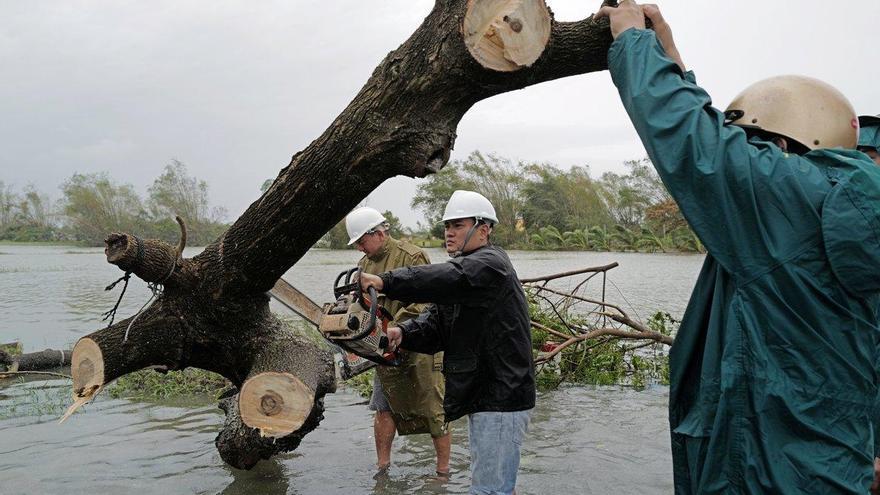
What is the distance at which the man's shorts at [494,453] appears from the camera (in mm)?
3904

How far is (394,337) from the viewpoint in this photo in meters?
4.13

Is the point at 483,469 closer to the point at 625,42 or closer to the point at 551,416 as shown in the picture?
the point at 625,42

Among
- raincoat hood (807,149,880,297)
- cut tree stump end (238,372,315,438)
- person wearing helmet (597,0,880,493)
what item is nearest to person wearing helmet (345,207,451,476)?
cut tree stump end (238,372,315,438)

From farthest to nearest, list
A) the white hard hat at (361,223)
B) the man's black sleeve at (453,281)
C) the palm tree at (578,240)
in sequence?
the palm tree at (578,240)
the white hard hat at (361,223)
the man's black sleeve at (453,281)

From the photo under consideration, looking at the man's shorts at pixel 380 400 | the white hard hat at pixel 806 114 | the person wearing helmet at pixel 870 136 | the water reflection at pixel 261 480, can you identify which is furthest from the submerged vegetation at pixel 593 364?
the white hard hat at pixel 806 114

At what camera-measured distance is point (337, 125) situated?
3.72m

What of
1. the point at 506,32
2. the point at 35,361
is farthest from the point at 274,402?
the point at 35,361

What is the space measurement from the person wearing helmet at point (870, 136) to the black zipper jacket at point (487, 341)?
2.19m

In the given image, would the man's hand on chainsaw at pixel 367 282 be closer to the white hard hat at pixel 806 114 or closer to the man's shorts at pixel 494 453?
the man's shorts at pixel 494 453

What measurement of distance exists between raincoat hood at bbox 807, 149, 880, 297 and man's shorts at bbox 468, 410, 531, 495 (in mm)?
2268

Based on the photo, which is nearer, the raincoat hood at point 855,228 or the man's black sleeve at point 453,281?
the raincoat hood at point 855,228

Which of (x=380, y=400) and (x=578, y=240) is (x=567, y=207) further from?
(x=380, y=400)

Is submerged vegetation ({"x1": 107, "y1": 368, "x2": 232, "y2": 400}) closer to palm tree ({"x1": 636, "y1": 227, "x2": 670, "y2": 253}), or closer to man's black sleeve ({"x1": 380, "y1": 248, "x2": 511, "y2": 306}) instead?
man's black sleeve ({"x1": 380, "y1": 248, "x2": 511, "y2": 306})

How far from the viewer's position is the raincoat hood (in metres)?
1.91
